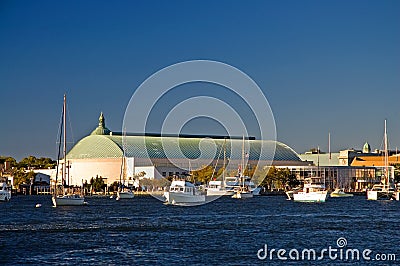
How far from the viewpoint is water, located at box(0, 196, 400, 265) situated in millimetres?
40969

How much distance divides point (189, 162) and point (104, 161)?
20276 millimetres

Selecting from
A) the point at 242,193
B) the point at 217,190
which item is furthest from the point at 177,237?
the point at 242,193

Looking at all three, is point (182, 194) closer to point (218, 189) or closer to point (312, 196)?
point (312, 196)

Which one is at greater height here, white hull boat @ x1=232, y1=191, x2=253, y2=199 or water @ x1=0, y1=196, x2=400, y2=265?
white hull boat @ x1=232, y1=191, x2=253, y2=199

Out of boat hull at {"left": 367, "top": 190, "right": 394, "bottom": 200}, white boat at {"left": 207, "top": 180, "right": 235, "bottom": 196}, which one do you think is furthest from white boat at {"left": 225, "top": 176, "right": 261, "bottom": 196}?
boat hull at {"left": 367, "top": 190, "right": 394, "bottom": 200}

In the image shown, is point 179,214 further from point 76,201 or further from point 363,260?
point 363,260

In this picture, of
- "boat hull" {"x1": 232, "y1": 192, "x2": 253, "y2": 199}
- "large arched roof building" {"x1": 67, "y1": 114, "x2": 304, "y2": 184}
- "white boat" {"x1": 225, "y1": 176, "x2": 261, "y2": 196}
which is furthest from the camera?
A: "large arched roof building" {"x1": 67, "y1": 114, "x2": 304, "y2": 184}

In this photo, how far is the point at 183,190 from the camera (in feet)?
296

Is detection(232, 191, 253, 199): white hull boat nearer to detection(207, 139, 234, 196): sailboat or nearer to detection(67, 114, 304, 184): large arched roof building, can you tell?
detection(207, 139, 234, 196): sailboat

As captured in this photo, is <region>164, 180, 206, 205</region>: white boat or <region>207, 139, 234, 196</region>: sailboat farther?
<region>207, 139, 234, 196</region>: sailboat

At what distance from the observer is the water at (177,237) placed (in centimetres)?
4097

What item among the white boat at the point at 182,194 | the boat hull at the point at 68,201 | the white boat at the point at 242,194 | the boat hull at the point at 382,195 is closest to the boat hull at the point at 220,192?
the white boat at the point at 242,194

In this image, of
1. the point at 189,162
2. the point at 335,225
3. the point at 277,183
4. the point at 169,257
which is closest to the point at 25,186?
the point at 189,162

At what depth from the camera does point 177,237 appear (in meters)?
51.2
